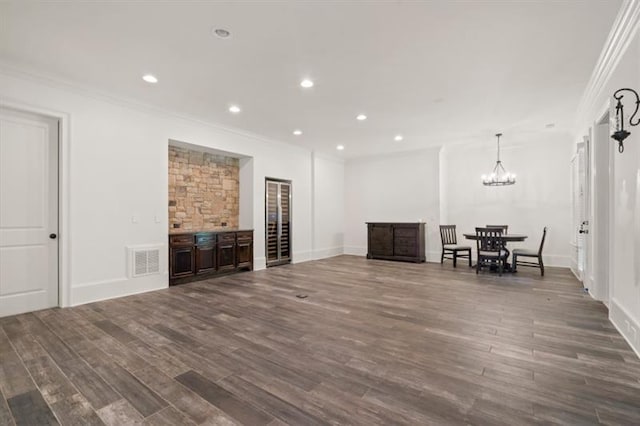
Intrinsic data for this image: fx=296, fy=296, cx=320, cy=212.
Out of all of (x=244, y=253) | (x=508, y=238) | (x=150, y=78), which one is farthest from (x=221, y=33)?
(x=508, y=238)

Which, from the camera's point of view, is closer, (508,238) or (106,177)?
(106,177)

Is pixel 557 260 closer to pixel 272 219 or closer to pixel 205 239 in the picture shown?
pixel 272 219

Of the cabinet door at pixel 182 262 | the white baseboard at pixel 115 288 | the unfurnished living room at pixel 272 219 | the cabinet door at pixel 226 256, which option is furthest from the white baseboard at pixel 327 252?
the white baseboard at pixel 115 288

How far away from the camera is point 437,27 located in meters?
2.82

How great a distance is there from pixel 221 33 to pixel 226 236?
3.86m

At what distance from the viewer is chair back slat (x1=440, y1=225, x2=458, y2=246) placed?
23.9 ft

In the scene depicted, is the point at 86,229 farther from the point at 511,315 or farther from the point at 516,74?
the point at 516,74

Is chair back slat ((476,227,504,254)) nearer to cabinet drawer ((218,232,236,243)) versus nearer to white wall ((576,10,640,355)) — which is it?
white wall ((576,10,640,355))

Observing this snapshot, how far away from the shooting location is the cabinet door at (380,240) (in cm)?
799

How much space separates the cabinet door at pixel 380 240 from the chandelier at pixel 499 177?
252 cm

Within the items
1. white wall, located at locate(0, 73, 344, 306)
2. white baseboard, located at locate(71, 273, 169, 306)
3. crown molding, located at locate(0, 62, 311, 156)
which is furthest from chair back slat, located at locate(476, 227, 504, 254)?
white baseboard, located at locate(71, 273, 169, 306)

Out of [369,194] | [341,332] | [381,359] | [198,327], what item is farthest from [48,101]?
[369,194]

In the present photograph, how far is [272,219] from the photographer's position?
23.2 feet

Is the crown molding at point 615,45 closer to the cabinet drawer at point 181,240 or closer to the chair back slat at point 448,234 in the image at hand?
the chair back slat at point 448,234
